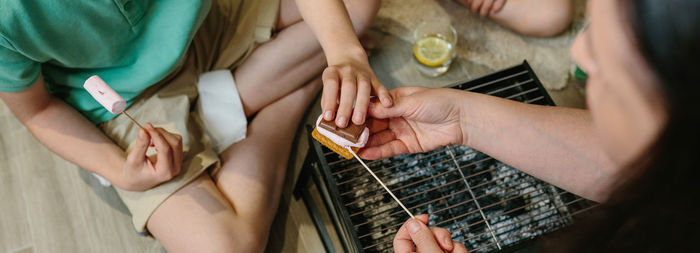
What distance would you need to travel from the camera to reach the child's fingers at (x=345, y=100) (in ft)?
2.95

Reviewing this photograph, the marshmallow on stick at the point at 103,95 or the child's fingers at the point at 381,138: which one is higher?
the marshmallow on stick at the point at 103,95

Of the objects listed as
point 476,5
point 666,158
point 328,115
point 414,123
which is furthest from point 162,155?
point 476,5

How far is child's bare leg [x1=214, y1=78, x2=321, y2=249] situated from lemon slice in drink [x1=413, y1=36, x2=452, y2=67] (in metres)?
0.45

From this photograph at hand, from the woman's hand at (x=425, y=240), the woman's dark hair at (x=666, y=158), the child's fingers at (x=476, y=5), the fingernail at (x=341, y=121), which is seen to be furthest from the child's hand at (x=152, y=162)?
the child's fingers at (x=476, y=5)

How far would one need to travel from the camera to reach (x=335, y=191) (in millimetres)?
1089

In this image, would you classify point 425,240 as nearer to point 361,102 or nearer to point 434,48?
point 361,102

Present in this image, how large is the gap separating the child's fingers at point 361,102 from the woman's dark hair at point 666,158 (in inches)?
18.1

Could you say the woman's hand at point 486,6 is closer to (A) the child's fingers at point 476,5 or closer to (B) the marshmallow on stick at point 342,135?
(A) the child's fingers at point 476,5

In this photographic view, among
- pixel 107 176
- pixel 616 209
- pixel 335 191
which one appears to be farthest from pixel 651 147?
pixel 107 176

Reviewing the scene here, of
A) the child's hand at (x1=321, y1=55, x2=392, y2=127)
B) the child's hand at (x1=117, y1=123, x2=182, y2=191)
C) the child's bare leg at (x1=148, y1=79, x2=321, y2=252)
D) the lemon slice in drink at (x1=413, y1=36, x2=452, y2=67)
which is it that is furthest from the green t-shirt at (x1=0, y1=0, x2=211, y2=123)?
the lemon slice in drink at (x1=413, y1=36, x2=452, y2=67)

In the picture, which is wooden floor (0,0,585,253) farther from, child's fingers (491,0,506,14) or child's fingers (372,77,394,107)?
child's fingers (372,77,394,107)

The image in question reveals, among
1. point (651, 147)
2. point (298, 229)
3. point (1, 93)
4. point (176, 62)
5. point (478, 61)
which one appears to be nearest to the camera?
point (651, 147)

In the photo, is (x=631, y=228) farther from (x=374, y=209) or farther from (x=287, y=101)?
(x=287, y=101)

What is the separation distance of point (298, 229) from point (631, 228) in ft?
3.30
